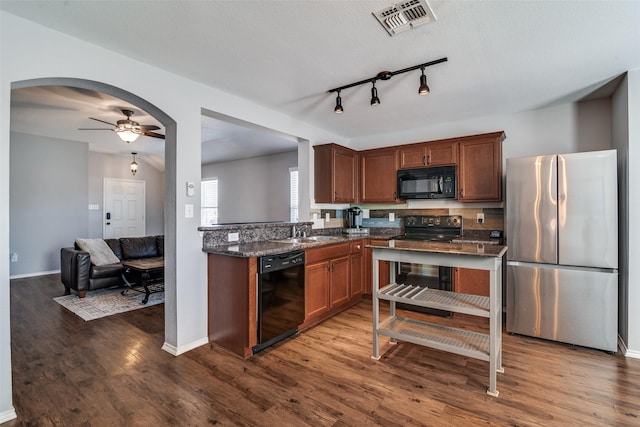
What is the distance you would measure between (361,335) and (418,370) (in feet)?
2.52

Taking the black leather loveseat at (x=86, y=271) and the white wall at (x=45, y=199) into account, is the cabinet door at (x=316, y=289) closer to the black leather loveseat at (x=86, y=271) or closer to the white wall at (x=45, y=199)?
the black leather loveseat at (x=86, y=271)

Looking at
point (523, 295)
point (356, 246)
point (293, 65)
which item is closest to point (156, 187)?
point (356, 246)

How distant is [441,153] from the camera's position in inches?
157

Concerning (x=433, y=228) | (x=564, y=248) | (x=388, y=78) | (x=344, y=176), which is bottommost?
(x=564, y=248)

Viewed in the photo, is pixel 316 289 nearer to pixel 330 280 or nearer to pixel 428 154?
pixel 330 280

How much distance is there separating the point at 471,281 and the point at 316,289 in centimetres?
187

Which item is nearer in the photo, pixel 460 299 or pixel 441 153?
pixel 460 299

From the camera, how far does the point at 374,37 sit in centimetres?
214

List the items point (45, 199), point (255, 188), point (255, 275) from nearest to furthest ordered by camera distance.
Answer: point (255, 275) → point (45, 199) → point (255, 188)

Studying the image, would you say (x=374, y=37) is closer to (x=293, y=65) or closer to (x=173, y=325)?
(x=293, y=65)

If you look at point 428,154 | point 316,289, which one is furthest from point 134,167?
point 428,154

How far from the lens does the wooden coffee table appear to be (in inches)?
164

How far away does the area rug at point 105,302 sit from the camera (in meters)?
3.77

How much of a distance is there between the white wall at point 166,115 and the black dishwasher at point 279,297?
65cm
